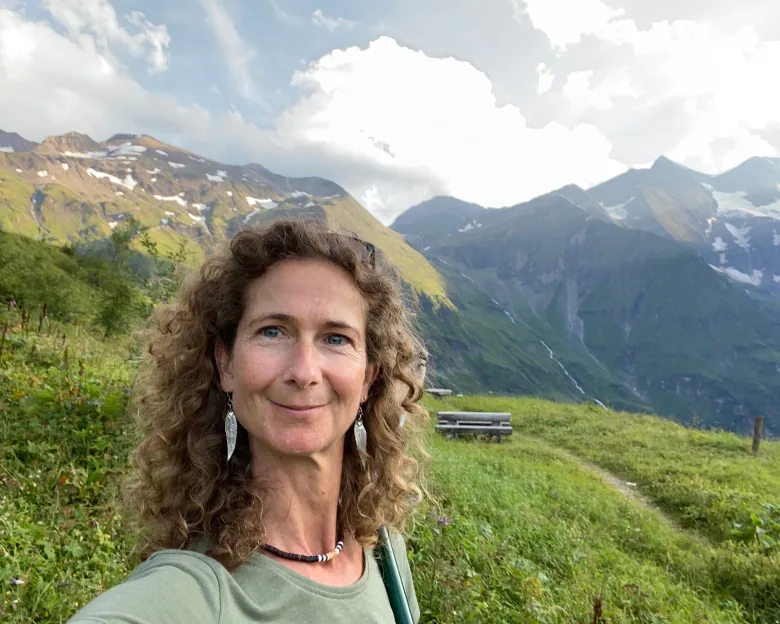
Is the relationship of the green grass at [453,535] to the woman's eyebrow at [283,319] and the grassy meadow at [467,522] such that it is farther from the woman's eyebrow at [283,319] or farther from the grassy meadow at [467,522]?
the woman's eyebrow at [283,319]

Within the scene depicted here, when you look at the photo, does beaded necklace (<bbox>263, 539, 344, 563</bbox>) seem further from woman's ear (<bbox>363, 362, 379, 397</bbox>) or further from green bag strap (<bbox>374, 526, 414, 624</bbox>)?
woman's ear (<bbox>363, 362, 379, 397</bbox>)

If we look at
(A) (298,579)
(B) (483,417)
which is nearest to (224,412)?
(A) (298,579)

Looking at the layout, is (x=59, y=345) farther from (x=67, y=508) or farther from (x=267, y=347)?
(x=267, y=347)

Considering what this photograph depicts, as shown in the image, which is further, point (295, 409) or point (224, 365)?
point (224, 365)

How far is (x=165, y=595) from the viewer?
153 centimetres

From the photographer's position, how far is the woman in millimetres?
1915

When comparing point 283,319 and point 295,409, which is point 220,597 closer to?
point 295,409

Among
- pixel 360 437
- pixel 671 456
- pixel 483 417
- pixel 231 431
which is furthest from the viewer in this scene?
pixel 483 417

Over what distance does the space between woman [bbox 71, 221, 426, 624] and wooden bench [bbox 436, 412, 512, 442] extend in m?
16.3

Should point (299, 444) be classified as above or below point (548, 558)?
above

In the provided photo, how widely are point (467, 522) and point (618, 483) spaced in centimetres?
890

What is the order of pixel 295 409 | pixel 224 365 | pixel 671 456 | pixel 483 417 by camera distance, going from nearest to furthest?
pixel 295 409 < pixel 224 365 < pixel 671 456 < pixel 483 417

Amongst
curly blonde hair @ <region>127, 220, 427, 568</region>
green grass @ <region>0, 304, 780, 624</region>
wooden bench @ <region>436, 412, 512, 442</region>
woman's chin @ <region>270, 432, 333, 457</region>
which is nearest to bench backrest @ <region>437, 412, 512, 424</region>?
wooden bench @ <region>436, 412, 512, 442</region>

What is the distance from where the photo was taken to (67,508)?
4.79 metres
